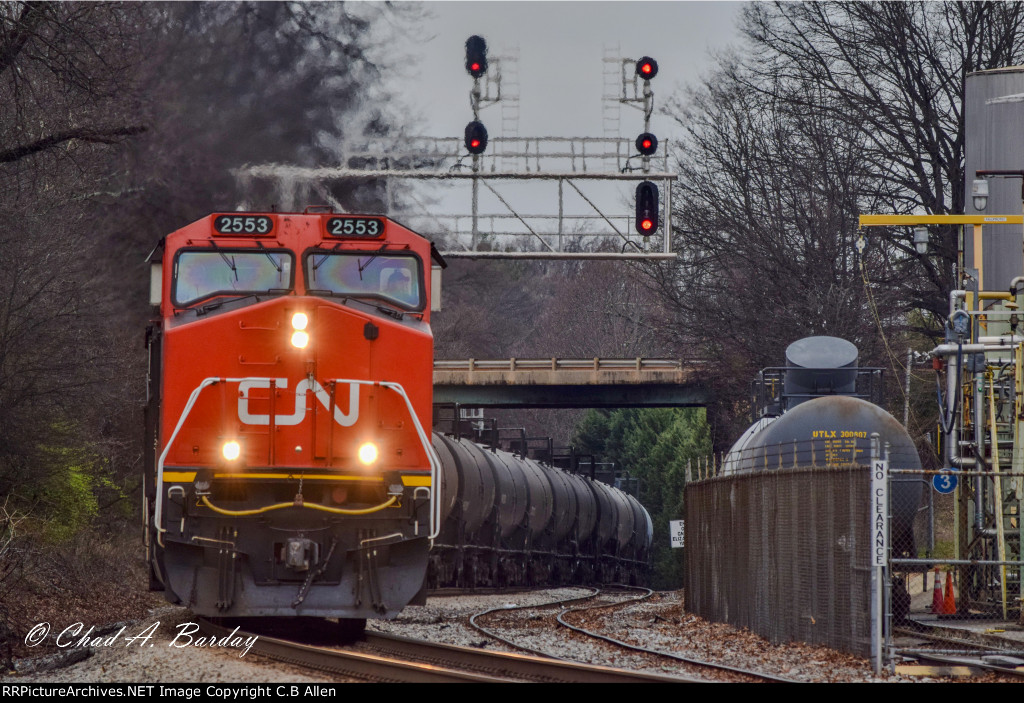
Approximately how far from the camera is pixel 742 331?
140ft

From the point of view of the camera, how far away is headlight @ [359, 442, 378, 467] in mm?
13656

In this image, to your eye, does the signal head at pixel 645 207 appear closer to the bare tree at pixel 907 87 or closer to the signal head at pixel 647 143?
the signal head at pixel 647 143

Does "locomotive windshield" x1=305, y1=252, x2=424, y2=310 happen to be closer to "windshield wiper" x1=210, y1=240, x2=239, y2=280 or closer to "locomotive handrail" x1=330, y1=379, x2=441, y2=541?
"windshield wiper" x1=210, y1=240, x2=239, y2=280

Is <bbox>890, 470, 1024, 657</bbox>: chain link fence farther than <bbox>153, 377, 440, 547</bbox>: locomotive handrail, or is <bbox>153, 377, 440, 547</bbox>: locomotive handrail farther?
<bbox>890, 470, 1024, 657</bbox>: chain link fence

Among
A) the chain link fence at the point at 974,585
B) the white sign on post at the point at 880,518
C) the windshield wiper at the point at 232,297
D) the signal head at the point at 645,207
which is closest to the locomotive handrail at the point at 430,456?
the windshield wiper at the point at 232,297

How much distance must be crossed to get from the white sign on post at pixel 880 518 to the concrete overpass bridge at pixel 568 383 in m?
36.6

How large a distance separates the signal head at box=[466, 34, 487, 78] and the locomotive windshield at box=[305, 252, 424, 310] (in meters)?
9.85

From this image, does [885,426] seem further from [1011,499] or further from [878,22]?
[878,22]

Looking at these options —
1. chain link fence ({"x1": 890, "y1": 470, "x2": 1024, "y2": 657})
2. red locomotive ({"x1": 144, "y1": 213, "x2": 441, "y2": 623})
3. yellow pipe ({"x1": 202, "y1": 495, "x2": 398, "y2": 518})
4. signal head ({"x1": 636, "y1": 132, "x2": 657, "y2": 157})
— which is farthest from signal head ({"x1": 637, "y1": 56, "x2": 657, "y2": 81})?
yellow pipe ({"x1": 202, "y1": 495, "x2": 398, "y2": 518})

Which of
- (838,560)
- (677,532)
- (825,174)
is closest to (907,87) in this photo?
(825,174)

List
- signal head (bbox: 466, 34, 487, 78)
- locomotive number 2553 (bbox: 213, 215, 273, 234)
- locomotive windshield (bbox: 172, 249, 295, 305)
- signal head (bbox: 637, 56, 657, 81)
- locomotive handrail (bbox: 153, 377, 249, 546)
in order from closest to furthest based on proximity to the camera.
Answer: locomotive handrail (bbox: 153, 377, 249, 546)
locomotive windshield (bbox: 172, 249, 295, 305)
locomotive number 2553 (bbox: 213, 215, 273, 234)
signal head (bbox: 466, 34, 487, 78)
signal head (bbox: 637, 56, 657, 81)

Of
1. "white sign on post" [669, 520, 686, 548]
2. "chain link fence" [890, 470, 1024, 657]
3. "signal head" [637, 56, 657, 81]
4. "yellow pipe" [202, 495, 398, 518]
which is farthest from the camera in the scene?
"white sign on post" [669, 520, 686, 548]

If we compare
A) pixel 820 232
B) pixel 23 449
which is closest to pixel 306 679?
pixel 23 449

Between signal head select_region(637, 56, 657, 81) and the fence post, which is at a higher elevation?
signal head select_region(637, 56, 657, 81)
